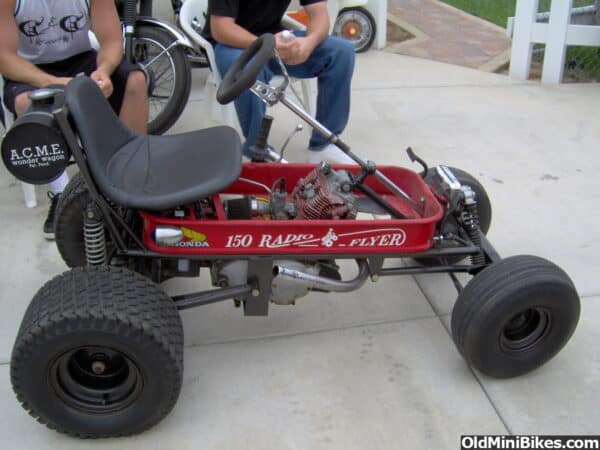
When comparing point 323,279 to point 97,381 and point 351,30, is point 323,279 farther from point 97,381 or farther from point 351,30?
point 351,30

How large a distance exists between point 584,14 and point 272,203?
162 inches

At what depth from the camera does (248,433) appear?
2.14 metres

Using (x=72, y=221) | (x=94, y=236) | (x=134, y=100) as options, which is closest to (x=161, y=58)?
(x=134, y=100)

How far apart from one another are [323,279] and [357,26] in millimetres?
3935

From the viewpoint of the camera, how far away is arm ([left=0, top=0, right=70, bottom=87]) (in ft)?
9.44

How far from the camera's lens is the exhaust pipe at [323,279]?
7.41ft

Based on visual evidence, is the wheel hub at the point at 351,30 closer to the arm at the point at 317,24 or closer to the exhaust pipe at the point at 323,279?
the arm at the point at 317,24

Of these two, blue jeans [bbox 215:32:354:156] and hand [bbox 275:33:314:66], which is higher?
hand [bbox 275:33:314:66]

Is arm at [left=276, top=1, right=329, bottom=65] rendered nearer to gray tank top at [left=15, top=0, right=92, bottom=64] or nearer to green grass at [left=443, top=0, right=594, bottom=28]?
gray tank top at [left=15, top=0, right=92, bottom=64]

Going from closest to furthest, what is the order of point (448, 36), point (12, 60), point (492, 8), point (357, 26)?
point (12, 60) → point (357, 26) → point (448, 36) → point (492, 8)

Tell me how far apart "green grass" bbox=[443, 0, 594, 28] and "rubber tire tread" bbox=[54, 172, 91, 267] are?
536cm

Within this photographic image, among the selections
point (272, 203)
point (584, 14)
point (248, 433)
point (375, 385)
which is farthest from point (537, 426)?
point (584, 14)

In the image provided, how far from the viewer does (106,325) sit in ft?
6.23

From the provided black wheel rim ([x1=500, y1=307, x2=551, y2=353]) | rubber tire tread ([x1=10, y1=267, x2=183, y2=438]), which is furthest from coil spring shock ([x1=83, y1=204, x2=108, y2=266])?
black wheel rim ([x1=500, y1=307, x2=551, y2=353])
